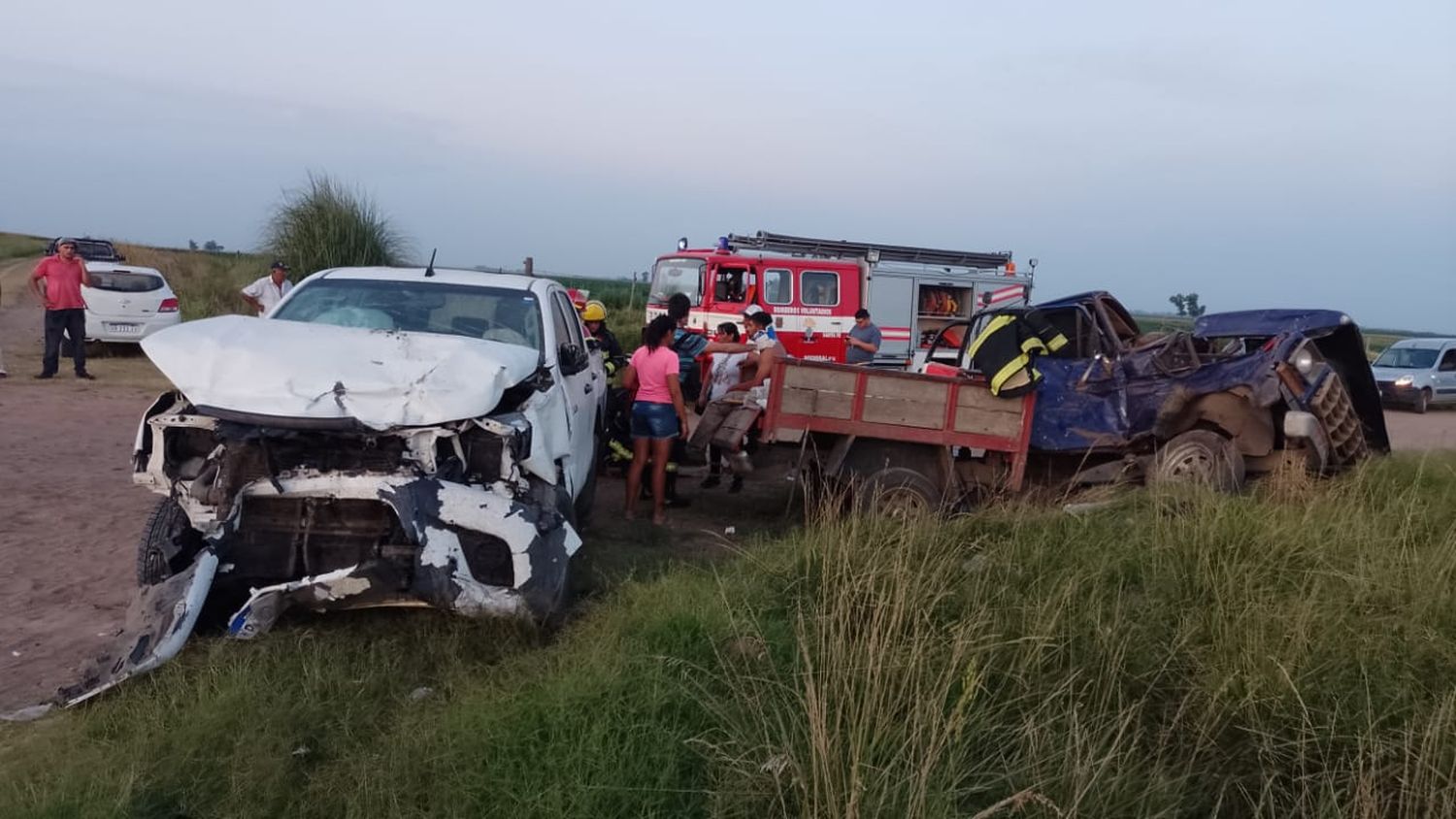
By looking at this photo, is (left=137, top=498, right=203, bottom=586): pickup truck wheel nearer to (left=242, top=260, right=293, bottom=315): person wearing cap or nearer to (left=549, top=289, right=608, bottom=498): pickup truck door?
(left=549, top=289, right=608, bottom=498): pickup truck door

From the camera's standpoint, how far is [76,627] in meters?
5.06

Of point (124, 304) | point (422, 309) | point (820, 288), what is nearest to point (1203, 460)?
point (422, 309)

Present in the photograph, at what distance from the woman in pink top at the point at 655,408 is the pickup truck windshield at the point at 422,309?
147 cm

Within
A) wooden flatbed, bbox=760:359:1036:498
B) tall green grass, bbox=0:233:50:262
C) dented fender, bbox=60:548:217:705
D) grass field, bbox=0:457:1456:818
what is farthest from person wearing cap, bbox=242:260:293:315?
tall green grass, bbox=0:233:50:262

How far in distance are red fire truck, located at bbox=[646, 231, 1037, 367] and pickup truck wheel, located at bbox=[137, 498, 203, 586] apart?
12048mm

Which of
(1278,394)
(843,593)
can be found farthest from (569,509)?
(1278,394)

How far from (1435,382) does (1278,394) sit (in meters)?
16.7

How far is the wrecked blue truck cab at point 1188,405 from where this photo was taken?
7.41 m

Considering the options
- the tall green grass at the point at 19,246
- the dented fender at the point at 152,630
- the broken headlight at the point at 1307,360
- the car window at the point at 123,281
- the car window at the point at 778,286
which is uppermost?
the tall green grass at the point at 19,246

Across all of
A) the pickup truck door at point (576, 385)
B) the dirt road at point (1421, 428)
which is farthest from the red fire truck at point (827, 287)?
the pickup truck door at point (576, 385)

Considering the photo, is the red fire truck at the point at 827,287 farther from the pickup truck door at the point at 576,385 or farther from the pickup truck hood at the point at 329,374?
the pickup truck hood at the point at 329,374

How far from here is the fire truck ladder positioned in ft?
58.4

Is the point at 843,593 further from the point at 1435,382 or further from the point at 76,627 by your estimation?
the point at 1435,382

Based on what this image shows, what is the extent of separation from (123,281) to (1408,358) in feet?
78.3
